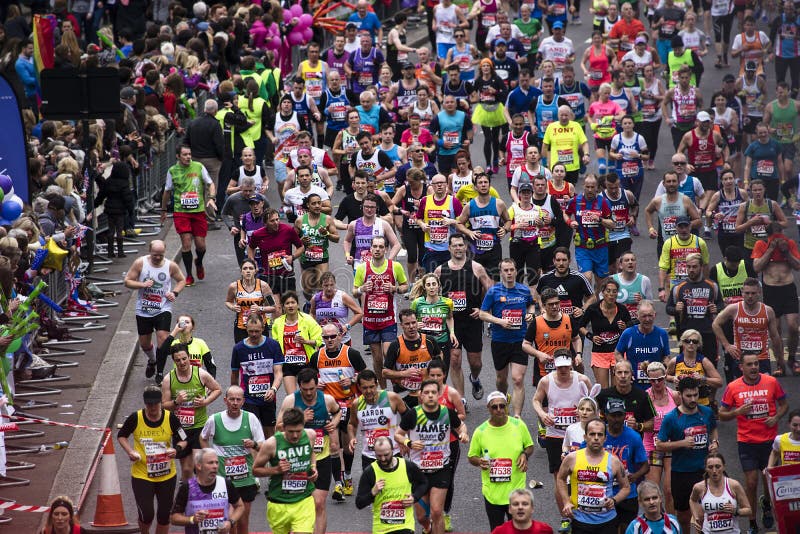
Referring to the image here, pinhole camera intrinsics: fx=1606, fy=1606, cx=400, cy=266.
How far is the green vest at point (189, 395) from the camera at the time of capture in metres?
15.6

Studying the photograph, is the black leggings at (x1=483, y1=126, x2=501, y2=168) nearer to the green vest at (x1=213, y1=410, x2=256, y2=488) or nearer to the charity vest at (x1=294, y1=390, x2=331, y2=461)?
the charity vest at (x1=294, y1=390, x2=331, y2=461)

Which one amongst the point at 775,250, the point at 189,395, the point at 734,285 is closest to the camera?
the point at 189,395

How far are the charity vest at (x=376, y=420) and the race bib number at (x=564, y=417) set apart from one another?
1.67 meters

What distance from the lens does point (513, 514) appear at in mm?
13094

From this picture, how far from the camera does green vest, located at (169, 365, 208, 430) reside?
51.3 feet

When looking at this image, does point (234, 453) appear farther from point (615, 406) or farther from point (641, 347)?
point (641, 347)

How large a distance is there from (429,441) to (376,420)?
0.63 meters

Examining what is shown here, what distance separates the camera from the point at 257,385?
16.2 metres

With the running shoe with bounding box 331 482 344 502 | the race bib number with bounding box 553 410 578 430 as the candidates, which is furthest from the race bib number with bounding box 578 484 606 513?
the running shoe with bounding box 331 482 344 502

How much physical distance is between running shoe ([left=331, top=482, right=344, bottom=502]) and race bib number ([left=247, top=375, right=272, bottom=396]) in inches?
47.2

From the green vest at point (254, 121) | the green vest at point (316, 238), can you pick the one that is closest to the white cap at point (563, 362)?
the green vest at point (316, 238)

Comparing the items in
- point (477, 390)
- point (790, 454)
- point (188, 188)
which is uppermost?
point (188, 188)

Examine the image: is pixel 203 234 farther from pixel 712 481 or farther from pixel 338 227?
pixel 712 481

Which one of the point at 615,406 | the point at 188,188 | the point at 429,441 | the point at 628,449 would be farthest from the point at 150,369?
the point at 628,449
